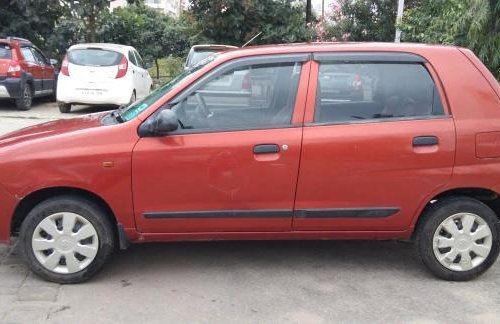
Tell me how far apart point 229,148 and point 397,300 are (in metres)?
1.56

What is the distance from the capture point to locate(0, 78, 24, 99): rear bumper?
13.0m

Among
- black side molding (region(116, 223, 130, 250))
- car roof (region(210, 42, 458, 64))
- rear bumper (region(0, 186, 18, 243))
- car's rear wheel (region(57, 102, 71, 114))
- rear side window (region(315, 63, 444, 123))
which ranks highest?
car roof (region(210, 42, 458, 64))

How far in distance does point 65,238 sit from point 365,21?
2097 cm

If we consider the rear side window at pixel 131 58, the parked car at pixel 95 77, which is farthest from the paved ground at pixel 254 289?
the rear side window at pixel 131 58

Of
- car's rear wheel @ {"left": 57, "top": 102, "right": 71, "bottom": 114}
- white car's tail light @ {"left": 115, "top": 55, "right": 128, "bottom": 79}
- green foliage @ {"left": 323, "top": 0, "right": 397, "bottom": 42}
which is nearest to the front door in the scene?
white car's tail light @ {"left": 115, "top": 55, "right": 128, "bottom": 79}

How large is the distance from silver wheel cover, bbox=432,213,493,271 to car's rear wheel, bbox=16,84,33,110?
1125 centimetres

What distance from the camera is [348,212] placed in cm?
435

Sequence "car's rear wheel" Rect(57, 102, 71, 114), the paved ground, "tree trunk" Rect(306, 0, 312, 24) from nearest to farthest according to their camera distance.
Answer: the paved ground
"car's rear wheel" Rect(57, 102, 71, 114)
"tree trunk" Rect(306, 0, 312, 24)

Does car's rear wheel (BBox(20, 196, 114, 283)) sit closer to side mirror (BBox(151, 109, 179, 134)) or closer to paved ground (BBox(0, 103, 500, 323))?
paved ground (BBox(0, 103, 500, 323))

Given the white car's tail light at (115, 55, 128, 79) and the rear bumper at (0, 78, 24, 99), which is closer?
the rear bumper at (0, 78, 24, 99)

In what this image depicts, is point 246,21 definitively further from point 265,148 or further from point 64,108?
point 265,148

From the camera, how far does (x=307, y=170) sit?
425cm

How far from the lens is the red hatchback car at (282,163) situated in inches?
165

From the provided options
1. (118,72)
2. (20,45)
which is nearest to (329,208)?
(118,72)
